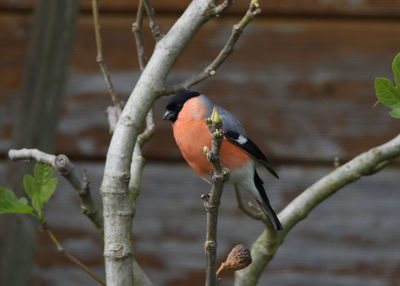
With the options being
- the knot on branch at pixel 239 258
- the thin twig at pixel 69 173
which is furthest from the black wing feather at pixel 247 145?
the knot on branch at pixel 239 258

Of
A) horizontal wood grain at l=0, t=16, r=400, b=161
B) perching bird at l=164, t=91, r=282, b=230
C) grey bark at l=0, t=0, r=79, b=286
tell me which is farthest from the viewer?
horizontal wood grain at l=0, t=16, r=400, b=161

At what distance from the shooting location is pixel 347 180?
3.19ft

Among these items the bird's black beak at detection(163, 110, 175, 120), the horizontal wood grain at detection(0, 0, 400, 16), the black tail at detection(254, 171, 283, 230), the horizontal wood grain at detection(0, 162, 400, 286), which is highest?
the horizontal wood grain at detection(0, 0, 400, 16)

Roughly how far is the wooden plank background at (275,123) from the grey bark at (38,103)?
0.43 metres

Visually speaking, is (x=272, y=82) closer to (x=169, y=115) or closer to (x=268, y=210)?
(x=169, y=115)

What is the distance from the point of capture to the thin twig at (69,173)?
0.79m

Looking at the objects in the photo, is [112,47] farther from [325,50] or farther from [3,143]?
[325,50]

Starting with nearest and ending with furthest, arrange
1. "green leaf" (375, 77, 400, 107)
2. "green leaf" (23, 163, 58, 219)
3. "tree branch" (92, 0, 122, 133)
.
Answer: "green leaf" (375, 77, 400, 107)
"green leaf" (23, 163, 58, 219)
"tree branch" (92, 0, 122, 133)

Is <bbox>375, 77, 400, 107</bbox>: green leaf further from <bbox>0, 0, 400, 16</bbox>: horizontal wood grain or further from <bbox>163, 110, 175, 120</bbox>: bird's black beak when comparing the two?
<bbox>0, 0, 400, 16</bbox>: horizontal wood grain

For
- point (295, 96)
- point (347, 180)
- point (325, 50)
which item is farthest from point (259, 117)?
point (347, 180)

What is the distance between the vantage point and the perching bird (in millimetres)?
1181

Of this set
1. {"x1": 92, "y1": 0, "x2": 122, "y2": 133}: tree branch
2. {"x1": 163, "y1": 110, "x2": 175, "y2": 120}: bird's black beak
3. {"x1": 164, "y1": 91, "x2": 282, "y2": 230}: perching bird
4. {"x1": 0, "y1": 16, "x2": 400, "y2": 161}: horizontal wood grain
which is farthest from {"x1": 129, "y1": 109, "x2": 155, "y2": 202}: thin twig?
{"x1": 0, "y1": 16, "x2": 400, "y2": 161}: horizontal wood grain

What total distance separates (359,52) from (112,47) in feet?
1.98

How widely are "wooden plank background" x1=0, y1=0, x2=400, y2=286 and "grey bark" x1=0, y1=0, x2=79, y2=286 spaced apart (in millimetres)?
434
